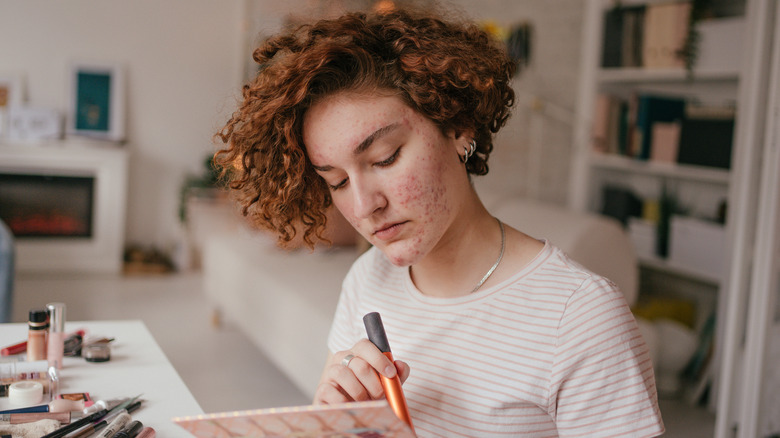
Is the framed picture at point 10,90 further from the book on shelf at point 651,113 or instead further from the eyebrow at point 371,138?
the eyebrow at point 371,138

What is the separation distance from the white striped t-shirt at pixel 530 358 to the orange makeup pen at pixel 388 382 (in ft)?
0.44

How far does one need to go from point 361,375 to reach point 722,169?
8.14 ft

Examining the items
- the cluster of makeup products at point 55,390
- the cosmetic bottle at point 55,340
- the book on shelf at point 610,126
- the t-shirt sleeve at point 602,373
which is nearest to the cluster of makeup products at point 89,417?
the cluster of makeup products at point 55,390

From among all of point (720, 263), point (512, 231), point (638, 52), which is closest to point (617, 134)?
point (638, 52)

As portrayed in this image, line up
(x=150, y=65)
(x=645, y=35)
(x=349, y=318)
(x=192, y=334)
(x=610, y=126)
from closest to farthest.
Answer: (x=349, y=318), (x=645, y=35), (x=610, y=126), (x=192, y=334), (x=150, y=65)

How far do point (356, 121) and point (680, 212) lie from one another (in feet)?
8.88

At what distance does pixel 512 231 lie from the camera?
3.58ft

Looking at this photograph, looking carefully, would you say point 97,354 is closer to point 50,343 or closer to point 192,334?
point 50,343

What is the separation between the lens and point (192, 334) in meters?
3.87

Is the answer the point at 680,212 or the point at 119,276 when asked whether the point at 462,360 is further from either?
the point at 119,276

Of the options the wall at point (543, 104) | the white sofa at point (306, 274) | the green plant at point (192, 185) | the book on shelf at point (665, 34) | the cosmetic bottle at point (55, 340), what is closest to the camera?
the cosmetic bottle at point (55, 340)

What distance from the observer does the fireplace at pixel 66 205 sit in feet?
16.3

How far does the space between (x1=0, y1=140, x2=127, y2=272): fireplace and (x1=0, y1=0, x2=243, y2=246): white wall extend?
1.28 feet

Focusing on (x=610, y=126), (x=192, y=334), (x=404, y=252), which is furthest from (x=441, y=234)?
(x=192, y=334)
